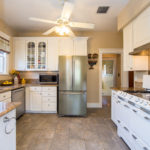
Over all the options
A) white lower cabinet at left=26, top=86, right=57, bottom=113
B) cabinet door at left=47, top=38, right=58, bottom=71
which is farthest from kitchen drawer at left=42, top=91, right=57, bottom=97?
cabinet door at left=47, top=38, right=58, bottom=71

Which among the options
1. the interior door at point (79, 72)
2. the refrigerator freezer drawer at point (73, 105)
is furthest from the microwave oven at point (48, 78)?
the interior door at point (79, 72)

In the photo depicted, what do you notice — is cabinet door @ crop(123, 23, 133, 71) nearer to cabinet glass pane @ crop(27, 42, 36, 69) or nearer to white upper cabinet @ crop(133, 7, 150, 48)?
white upper cabinet @ crop(133, 7, 150, 48)

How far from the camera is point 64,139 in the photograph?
2.36 m

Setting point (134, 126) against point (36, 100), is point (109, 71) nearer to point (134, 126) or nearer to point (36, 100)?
point (36, 100)

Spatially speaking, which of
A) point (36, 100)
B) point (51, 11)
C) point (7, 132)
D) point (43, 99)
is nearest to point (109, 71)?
point (43, 99)

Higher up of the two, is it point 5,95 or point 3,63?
point 3,63

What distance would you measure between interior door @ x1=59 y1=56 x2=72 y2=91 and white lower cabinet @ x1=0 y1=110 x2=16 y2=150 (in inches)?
88.7

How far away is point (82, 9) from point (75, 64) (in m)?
1.40

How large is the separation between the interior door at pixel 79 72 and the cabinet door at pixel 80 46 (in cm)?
49

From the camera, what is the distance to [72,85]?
3504 mm

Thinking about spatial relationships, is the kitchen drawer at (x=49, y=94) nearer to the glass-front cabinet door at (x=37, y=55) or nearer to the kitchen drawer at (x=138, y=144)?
the glass-front cabinet door at (x=37, y=55)

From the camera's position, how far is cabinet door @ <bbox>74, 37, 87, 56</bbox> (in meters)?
3.94

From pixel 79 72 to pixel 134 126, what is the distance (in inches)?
79.5

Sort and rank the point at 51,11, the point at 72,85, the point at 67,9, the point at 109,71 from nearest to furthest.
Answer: the point at 67,9
the point at 51,11
the point at 72,85
the point at 109,71
